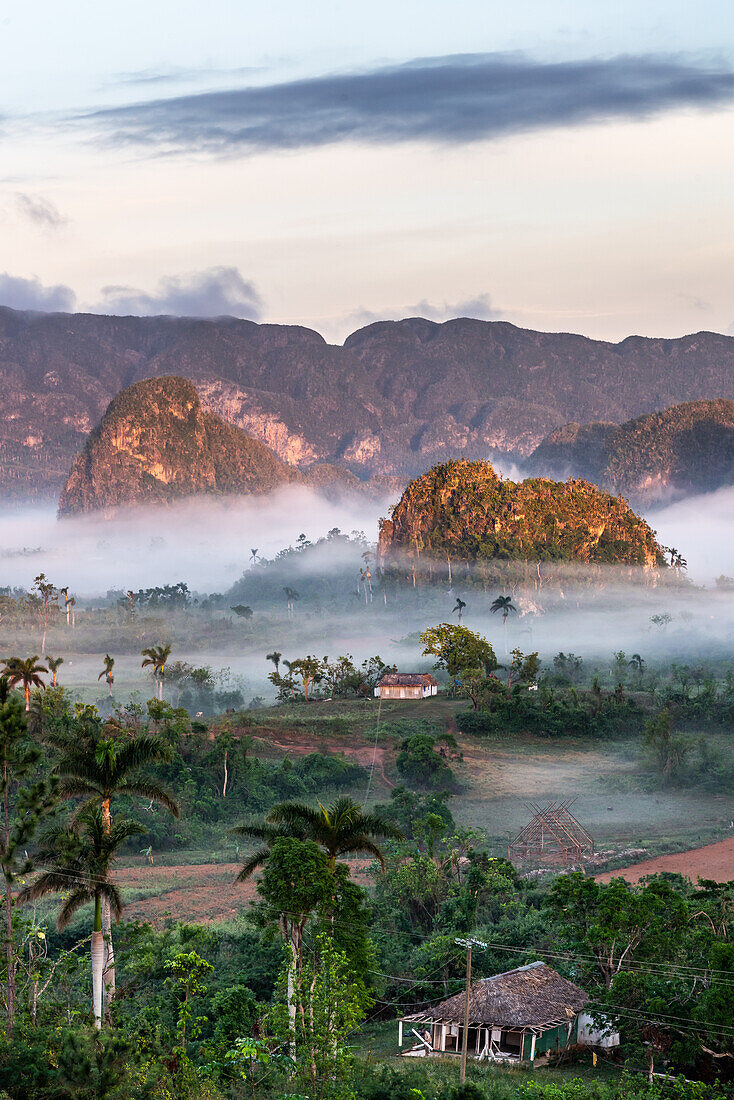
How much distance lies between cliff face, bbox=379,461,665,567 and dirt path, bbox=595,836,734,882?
94.1 metres

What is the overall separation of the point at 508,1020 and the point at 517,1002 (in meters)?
0.68

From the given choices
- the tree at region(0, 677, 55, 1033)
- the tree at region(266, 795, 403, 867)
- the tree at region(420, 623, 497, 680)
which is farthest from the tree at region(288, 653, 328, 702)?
the tree at region(0, 677, 55, 1033)

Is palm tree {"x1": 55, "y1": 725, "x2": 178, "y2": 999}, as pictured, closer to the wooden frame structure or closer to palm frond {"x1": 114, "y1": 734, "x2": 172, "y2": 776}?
palm frond {"x1": 114, "y1": 734, "x2": 172, "y2": 776}

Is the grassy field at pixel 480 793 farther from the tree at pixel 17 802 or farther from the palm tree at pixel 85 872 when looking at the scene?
the tree at pixel 17 802

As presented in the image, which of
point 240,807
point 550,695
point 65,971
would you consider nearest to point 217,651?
point 550,695

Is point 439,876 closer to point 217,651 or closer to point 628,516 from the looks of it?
point 217,651

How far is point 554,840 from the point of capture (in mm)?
58656

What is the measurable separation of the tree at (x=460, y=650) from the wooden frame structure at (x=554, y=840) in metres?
29.1

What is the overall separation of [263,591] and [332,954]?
158 m

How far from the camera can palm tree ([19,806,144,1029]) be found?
85.3 ft

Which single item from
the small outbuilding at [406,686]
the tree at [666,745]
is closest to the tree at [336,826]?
the tree at [666,745]

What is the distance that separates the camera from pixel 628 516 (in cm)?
16912

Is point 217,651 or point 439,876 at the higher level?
point 217,651

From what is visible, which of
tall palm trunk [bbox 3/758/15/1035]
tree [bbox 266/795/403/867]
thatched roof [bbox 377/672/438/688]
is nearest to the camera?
tall palm trunk [bbox 3/758/15/1035]
